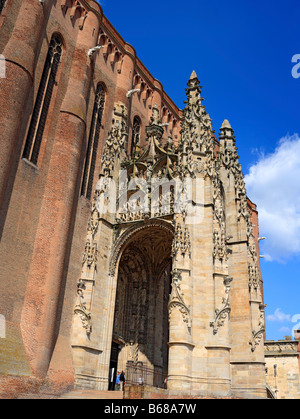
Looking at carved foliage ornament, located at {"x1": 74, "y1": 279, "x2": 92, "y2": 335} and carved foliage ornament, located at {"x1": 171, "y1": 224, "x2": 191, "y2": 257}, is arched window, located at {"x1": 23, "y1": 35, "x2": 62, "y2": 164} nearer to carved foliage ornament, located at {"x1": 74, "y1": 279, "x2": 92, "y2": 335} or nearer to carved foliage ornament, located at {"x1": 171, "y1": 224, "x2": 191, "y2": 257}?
carved foliage ornament, located at {"x1": 74, "y1": 279, "x2": 92, "y2": 335}

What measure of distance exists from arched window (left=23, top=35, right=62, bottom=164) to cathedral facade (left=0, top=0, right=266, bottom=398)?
63 mm

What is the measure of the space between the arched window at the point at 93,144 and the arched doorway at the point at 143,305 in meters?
3.33

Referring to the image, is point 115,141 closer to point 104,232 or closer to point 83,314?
point 104,232

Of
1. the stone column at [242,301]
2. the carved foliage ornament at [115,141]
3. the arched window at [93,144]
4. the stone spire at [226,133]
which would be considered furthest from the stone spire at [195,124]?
the arched window at [93,144]

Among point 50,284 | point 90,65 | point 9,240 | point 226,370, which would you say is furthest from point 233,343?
point 90,65

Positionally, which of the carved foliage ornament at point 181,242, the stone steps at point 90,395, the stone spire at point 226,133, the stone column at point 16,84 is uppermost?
the stone spire at point 226,133

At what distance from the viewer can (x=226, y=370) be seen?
15.8 meters

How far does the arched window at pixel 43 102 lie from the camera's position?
17.7 metres

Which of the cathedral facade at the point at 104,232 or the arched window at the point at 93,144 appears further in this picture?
the arched window at the point at 93,144

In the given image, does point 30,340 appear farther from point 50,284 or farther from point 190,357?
point 190,357

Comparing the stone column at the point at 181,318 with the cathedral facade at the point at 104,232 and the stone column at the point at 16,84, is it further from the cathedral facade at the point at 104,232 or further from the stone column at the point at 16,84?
the stone column at the point at 16,84

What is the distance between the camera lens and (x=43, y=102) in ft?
62.0

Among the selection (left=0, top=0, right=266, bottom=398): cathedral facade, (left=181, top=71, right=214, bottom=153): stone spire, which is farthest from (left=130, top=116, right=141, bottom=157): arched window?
(left=181, top=71, right=214, bottom=153): stone spire

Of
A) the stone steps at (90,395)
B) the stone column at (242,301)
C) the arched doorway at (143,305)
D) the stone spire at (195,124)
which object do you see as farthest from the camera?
the arched doorway at (143,305)
